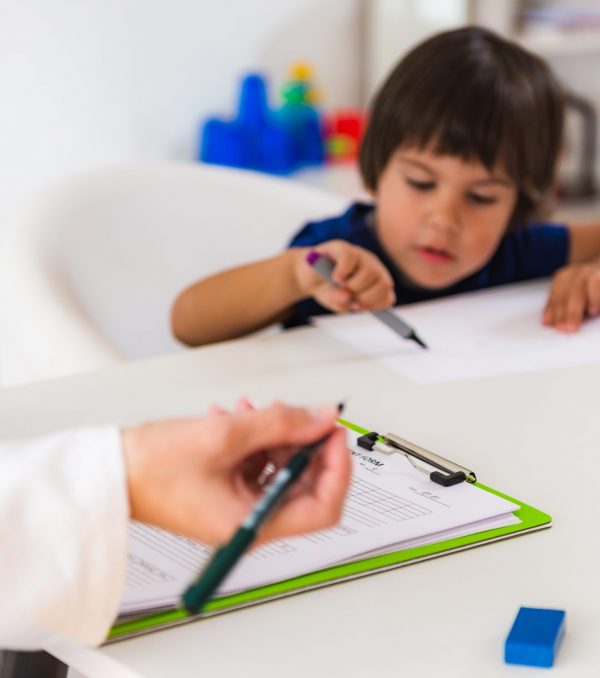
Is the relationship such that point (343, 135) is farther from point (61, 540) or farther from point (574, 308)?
point (61, 540)

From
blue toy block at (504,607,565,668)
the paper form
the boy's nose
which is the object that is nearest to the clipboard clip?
the paper form

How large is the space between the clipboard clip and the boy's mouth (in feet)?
1.69

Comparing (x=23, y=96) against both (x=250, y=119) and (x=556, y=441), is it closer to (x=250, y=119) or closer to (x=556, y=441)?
(x=250, y=119)

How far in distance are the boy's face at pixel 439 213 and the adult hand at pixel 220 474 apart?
766 millimetres

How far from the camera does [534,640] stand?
1.62ft

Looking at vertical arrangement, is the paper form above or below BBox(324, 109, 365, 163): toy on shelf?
above

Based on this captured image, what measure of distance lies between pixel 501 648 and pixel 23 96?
1.64m

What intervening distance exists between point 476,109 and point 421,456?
65 centimetres

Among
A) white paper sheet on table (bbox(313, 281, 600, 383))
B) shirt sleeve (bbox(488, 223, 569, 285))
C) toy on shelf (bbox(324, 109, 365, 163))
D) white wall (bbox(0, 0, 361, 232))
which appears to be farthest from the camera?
toy on shelf (bbox(324, 109, 365, 163))

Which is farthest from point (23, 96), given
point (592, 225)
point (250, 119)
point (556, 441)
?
point (556, 441)

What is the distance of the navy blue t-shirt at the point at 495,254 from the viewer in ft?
4.26

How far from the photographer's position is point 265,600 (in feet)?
1.79

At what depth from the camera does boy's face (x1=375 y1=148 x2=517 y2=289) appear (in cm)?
122

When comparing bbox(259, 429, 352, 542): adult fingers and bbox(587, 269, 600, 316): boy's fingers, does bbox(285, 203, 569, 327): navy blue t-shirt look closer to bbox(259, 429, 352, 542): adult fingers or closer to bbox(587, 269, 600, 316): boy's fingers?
bbox(587, 269, 600, 316): boy's fingers
